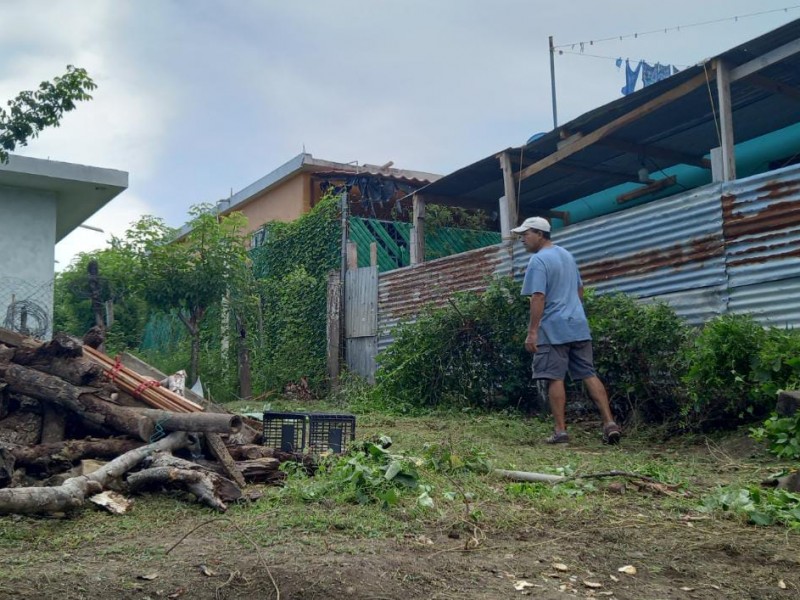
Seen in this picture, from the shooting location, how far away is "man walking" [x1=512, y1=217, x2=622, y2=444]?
7.12 meters

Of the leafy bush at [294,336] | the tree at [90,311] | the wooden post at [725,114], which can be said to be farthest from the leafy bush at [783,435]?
the tree at [90,311]

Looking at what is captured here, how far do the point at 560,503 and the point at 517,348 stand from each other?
16.8 feet

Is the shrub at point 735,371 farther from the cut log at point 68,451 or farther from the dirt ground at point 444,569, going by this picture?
the cut log at point 68,451

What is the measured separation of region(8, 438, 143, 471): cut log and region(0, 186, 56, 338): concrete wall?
8242mm

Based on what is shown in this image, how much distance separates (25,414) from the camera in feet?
17.9

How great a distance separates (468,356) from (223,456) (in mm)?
5116

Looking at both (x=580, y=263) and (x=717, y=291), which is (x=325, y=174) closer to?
(x=580, y=263)

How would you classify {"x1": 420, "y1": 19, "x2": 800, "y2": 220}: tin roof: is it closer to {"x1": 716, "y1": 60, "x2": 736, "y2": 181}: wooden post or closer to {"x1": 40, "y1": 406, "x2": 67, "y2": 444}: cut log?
{"x1": 716, "y1": 60, "x2": 736, "y2": 181}: wooden post

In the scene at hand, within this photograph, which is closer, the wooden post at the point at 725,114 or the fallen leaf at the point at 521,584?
the fallen leaf at the point at 521,584

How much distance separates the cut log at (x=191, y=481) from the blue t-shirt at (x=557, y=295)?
143 inches

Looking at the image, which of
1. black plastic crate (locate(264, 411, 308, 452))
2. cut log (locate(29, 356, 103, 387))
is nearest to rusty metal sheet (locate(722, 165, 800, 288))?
black plastic crate (locate(264, 411, 308, 452))

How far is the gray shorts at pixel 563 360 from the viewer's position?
7.18m

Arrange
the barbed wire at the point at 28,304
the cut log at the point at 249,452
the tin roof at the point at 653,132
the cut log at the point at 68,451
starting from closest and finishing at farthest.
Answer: the cut log at the point at 68,451
the cut log at the point at 249,452
the tin roof at the point at 653,132
the barbed wire at the point at 28,304

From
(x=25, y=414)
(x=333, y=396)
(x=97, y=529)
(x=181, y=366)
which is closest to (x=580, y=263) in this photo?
(x=333, y=396)
